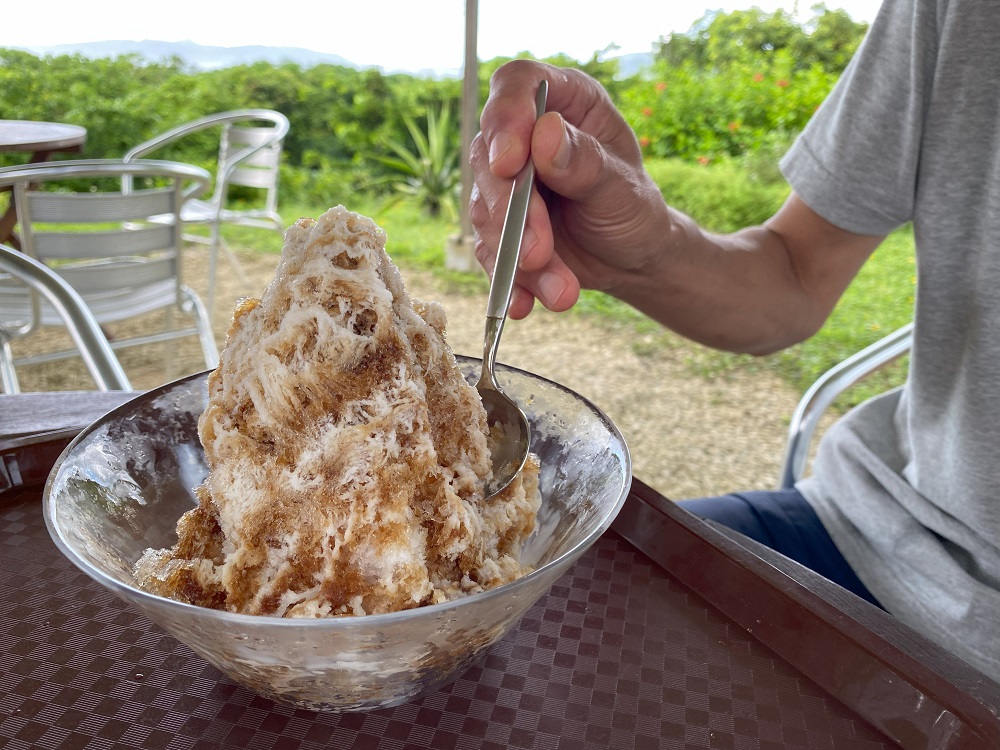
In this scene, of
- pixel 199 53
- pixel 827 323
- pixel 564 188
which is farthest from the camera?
pixel 199 53

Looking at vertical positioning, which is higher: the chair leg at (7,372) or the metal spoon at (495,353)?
the metal spoon at (495,353)

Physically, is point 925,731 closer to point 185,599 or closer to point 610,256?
point 185,599

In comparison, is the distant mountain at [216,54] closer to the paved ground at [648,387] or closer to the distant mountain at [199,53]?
the distant mountain at [199,53]

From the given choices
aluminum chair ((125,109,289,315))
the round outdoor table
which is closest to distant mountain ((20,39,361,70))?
aluminum chair ((125,109,289,315))

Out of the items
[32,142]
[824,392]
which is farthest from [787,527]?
[32,142]

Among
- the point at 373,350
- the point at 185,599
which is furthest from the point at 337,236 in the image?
the point at 185,599

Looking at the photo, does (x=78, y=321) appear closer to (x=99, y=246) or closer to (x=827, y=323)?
(x=99, y=246)

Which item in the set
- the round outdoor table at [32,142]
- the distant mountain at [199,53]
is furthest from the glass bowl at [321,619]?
the distant mountain at [199,53]
